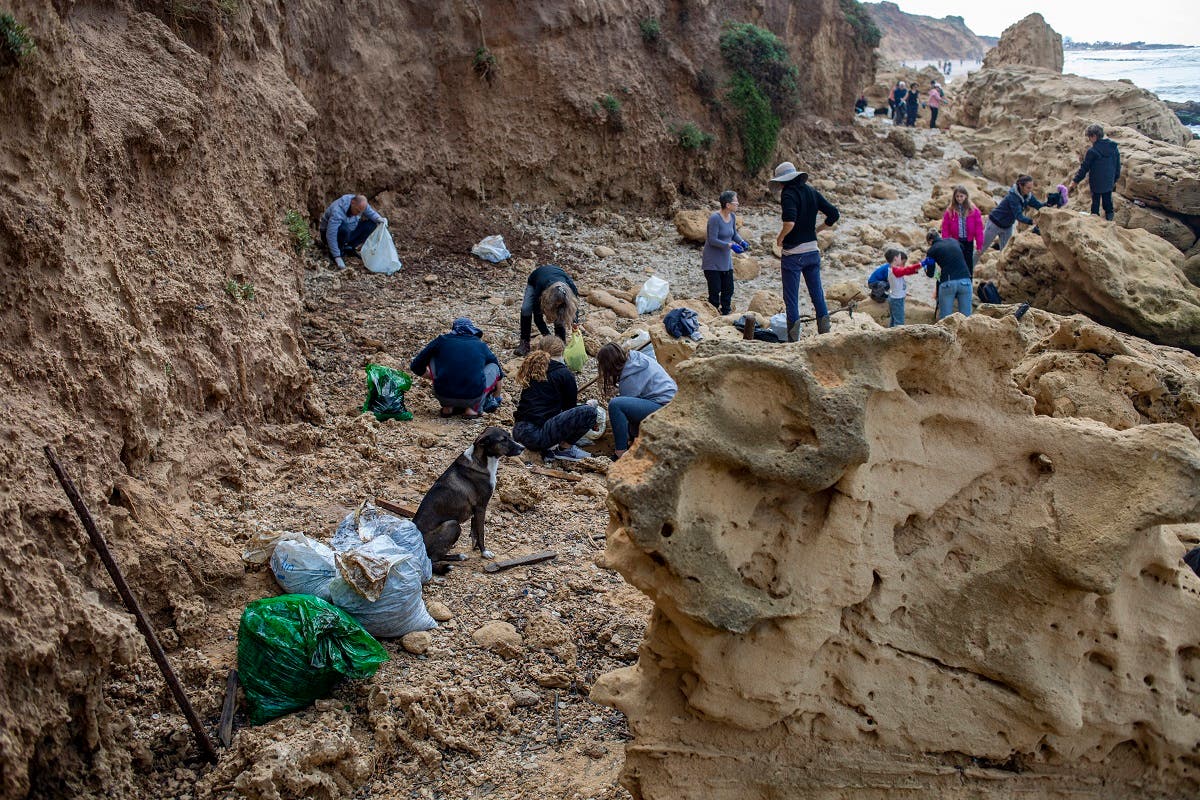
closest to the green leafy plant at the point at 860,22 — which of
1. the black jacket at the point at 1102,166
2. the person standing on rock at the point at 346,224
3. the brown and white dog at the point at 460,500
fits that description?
the black jacket at the point at 1102,166

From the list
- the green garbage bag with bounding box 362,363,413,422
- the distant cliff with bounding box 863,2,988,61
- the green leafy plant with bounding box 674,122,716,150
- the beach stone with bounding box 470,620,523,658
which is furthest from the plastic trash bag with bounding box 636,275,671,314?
the distant cliff with bounding box 863,2,988,61

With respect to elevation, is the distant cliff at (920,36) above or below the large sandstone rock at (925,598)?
below

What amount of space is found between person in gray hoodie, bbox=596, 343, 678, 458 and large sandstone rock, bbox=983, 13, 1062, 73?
2742 centimetres

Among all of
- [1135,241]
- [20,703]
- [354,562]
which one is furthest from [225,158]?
[1135,241]

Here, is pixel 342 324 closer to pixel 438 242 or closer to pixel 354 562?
pixel 438 242

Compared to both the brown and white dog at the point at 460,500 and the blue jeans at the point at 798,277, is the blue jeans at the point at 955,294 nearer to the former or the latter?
the blue jeans at the point at 798,277

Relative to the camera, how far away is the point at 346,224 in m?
11.7

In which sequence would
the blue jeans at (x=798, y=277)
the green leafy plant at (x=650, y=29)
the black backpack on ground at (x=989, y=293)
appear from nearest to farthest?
the blue jeans at (x=798, y=277), the black backpack on ground at (x=989, y=293), the green leafy plant at (x=650, y=29)

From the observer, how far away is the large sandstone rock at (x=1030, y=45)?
31.0 metres

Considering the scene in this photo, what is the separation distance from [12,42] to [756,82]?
1384 cm

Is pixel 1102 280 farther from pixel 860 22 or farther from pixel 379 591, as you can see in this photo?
pixel 860 22

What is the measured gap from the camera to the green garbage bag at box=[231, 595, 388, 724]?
484 cm

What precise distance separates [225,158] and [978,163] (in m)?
18.6

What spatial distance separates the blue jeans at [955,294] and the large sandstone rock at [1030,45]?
2346cm
